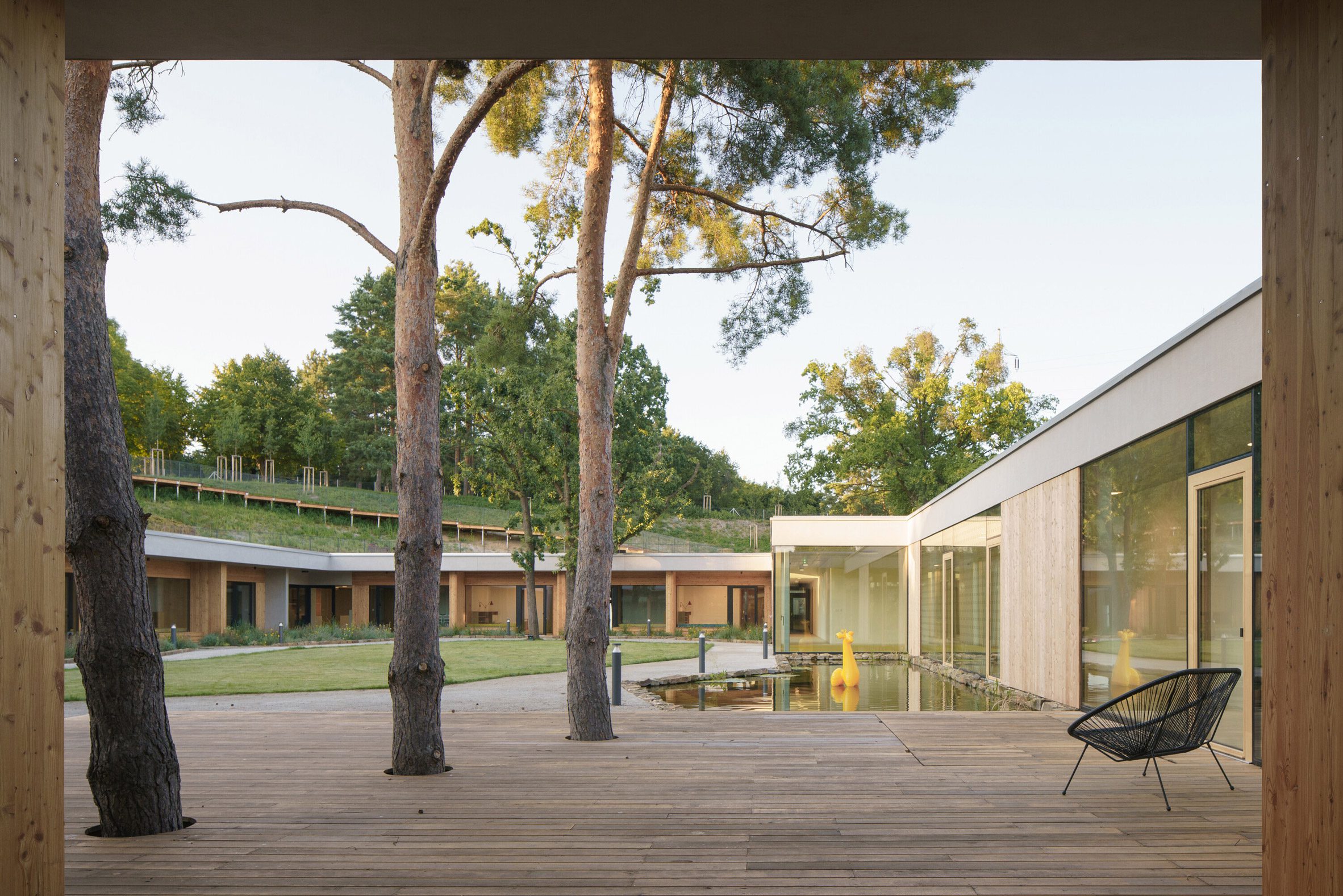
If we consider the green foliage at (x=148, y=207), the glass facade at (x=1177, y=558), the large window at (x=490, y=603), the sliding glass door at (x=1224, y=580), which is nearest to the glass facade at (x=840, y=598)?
the glass facade at (x=1177, y=558)

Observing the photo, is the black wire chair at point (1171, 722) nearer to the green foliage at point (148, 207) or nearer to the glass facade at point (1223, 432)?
the glass facade at point (1223, 432)

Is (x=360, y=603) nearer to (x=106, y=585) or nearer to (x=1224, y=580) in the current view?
(x=106, y=585)

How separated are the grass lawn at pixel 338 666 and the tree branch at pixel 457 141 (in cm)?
693

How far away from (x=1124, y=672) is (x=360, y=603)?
2998 centimetres

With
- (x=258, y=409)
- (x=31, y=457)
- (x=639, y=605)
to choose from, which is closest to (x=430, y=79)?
(x=31, y=457)

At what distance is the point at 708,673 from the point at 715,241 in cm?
864

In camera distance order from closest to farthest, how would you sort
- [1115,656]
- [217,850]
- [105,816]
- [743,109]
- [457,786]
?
[217,850] → [105,816] → [457,786] → [743,109] → [1115,656]

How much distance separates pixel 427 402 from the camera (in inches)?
261

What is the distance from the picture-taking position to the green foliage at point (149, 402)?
154 feet

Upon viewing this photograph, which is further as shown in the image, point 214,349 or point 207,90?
point 214,349

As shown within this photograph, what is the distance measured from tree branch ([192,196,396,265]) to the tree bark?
1.74m

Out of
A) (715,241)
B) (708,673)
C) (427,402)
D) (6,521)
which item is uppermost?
(715,241)

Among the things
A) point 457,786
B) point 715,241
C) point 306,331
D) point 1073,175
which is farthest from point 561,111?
point 306,331

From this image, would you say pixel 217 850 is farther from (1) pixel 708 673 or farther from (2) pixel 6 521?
(1) pixel 708 673
